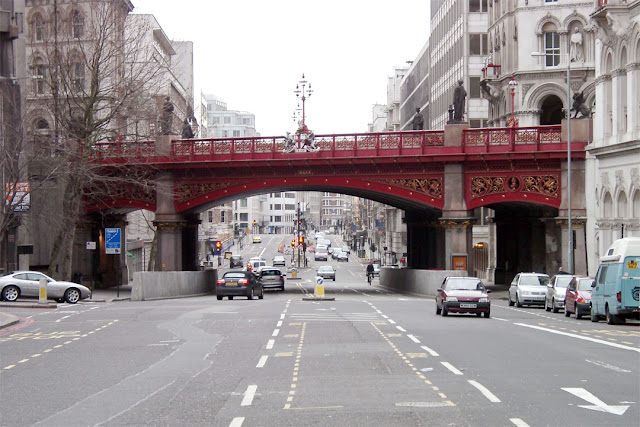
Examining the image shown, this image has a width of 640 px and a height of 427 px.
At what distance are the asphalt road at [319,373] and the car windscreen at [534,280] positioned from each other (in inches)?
523

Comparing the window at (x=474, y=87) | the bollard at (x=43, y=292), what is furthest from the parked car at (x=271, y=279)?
the window at (x=474, y=87)

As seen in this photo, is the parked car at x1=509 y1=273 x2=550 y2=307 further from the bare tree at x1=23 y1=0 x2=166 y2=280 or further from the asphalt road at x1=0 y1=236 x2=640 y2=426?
the bare tree at x1=23 y1=0 x2=166 y2=280

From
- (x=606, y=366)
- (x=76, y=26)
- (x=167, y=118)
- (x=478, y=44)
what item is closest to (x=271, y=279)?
(x=167, y=118)

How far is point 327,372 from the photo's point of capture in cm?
1548

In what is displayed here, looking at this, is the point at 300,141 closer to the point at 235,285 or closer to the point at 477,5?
the point at 235,285

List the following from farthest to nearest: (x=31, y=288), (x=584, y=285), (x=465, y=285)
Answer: (x=31, y=288) < (x=584, y=285) < (x=465, y=285)

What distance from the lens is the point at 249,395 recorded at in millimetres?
13094

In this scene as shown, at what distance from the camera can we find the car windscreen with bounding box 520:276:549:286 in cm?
4062

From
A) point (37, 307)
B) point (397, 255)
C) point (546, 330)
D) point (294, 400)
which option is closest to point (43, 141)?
point (37, 307)

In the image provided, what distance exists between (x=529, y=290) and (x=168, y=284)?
18784 millimetres

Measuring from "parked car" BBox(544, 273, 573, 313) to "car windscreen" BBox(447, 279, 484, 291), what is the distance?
6103 mm

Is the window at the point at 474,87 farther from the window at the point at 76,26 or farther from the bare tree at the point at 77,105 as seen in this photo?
the bare tree at the point at 77,105

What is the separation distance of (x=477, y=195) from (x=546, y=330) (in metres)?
26.8

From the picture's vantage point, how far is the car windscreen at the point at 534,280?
40625 millimetres
